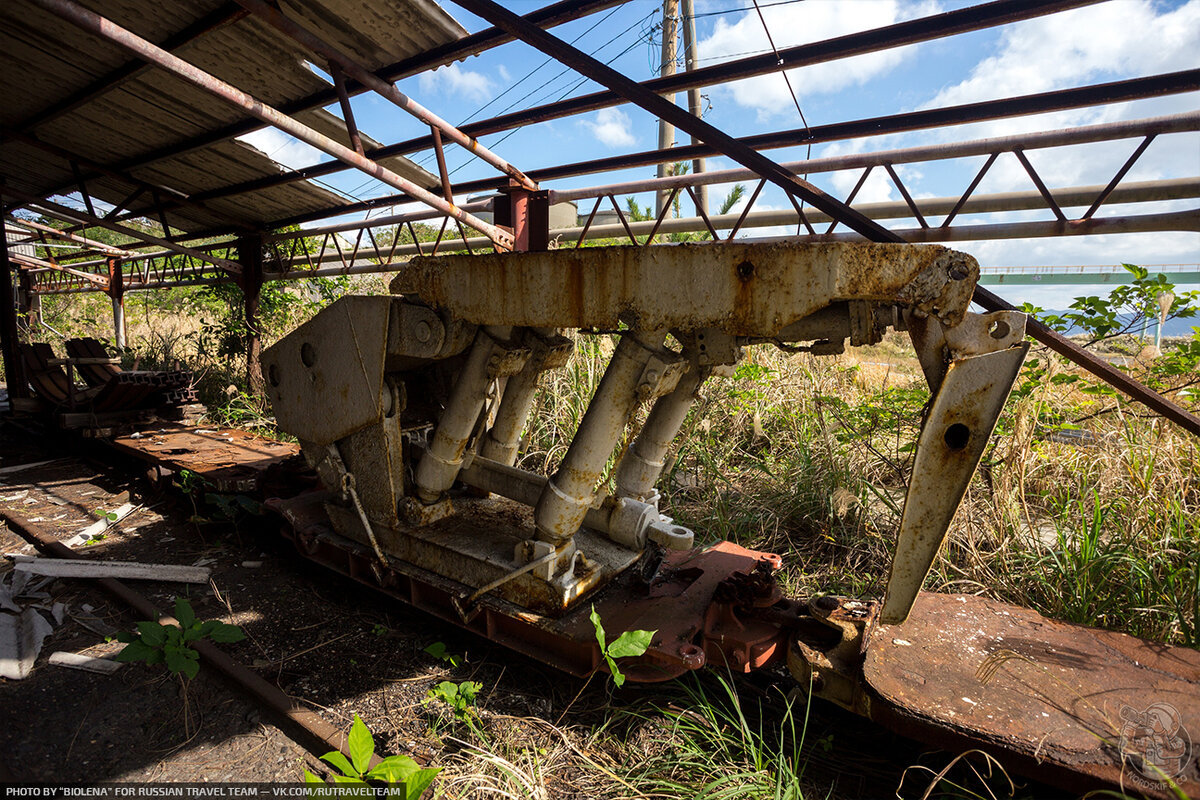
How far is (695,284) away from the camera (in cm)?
240

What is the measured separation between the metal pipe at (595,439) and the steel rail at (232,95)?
4065 millimetres

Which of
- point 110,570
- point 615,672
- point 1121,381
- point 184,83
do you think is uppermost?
point 184,83

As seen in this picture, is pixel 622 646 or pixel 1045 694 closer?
pixel 1045 694

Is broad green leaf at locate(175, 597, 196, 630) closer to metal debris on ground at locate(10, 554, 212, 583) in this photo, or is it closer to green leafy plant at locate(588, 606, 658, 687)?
metal debris on ground at locate(10, 554, 212, 583)

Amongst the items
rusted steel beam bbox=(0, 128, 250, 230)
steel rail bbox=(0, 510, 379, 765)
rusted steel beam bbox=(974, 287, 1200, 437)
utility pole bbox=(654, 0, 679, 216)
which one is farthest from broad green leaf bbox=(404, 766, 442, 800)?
utility pole bbox=(654, 0, 679, 216)

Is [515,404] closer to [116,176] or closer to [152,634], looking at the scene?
[152,634]

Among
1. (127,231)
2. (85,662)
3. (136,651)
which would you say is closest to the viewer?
(136,651)

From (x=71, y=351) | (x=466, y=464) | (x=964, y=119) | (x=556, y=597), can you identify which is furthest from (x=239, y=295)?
(x=964, y=119)

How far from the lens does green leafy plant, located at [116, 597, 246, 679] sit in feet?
9.63

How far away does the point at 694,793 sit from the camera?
8.08ft

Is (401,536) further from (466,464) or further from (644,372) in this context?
(644,372)

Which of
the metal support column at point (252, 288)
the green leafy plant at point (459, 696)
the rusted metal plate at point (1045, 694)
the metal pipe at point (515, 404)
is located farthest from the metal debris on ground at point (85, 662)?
the metal support column at point (252, 288)

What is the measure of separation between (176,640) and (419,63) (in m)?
4.73

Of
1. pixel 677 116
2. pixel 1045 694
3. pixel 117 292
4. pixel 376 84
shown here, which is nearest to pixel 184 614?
pixel 677 116
